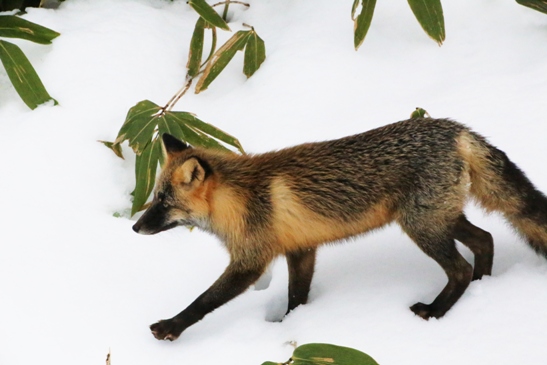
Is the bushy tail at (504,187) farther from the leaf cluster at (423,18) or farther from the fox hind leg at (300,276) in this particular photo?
the leaf cluster at (423,18)

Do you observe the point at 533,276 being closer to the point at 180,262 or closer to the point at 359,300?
the point at 359,300

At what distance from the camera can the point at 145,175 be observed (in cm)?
460

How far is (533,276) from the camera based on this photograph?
141 inches

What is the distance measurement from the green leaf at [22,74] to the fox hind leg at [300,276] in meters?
2.43

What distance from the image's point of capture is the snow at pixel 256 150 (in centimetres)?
351

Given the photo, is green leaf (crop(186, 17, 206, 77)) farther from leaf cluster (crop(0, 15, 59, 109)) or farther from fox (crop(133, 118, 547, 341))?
fox (crop(133, 118, 547, 341))

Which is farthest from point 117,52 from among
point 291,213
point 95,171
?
point 291,213

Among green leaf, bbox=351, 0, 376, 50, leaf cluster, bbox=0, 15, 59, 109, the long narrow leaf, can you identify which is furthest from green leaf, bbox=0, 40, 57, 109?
green leaf, bbox=351, 0, 376, 50

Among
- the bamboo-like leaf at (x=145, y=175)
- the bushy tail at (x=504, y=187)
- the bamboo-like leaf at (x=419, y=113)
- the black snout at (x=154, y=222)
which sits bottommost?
the bamboo-like leaf at (x=145, y=175)

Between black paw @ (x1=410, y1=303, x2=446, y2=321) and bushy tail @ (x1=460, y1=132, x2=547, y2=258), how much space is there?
0.62 metres

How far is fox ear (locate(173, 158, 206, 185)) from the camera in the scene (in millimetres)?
3621

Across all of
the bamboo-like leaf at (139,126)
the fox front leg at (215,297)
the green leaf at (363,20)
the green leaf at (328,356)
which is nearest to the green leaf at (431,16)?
the green leaf at (363,20)

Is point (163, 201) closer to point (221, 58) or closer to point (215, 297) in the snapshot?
point (215, 297)

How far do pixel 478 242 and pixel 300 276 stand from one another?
0.93m
